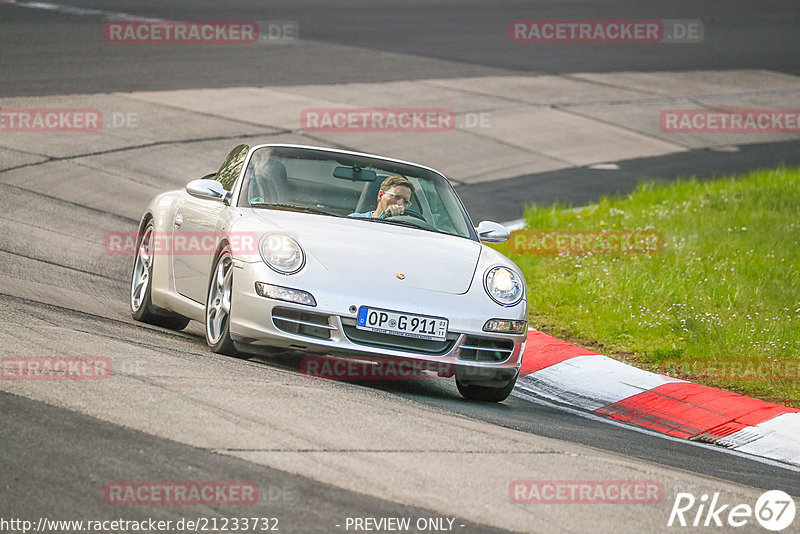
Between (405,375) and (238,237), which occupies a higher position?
(238,237)

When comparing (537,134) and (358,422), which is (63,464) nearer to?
(358,422)

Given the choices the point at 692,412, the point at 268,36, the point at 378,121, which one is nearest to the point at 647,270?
the point at 692,412

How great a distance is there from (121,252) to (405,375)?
178 inches

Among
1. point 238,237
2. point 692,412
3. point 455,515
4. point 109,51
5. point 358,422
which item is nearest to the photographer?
point 455,515

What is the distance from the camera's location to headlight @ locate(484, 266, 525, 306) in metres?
7.30

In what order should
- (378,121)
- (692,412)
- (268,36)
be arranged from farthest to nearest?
(268,36)
(378,121)
(692,412)

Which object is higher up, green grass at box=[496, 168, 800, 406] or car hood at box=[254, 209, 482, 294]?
car hood at box=[254, 209, 482, 294]

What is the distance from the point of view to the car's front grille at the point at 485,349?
23.3 feet

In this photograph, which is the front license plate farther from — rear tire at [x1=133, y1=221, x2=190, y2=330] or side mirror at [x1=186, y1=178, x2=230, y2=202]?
rear tire at [x1=133, y1=221, x2=190, y2=330]

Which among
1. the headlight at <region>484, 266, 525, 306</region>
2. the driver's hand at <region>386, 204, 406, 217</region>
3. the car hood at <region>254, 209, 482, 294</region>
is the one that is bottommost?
the headlight at <region>484, 266, 525, 306</region>

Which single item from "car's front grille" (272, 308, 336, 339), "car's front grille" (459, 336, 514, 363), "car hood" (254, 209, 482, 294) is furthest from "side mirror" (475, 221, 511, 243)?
"car's front grille" (272, 308, 336, 339)

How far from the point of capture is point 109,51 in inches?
879

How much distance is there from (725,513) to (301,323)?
2.71m

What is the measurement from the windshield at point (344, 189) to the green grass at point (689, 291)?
1.98m
